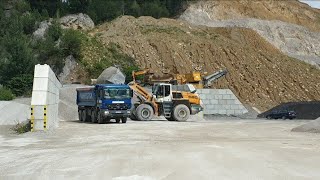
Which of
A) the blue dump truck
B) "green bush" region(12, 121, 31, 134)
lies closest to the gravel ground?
"green bush" region(12, 121, 31, 134)

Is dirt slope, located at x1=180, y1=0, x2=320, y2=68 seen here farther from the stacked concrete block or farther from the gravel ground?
the gravel ground

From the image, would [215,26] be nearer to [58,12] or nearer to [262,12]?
[262,12]

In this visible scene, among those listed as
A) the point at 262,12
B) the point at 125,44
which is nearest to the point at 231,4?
the point at 262,12

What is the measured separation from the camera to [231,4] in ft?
265

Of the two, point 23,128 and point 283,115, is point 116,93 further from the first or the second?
point 283,115

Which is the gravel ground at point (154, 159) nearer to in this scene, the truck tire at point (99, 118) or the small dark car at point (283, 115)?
the truck tire at point (99, 118)

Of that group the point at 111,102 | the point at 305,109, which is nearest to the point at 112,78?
the point at 111,102

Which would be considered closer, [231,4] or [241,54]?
[241,54]

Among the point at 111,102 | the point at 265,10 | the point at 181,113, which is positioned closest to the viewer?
the point at 111,102

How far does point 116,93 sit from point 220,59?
109ft

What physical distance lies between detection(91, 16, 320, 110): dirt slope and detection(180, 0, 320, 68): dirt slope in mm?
9040

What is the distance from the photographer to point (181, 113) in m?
33.6

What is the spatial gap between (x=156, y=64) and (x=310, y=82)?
65.7 feet

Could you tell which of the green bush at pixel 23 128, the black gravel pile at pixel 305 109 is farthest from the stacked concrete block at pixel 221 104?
the green bush at pixel 23 128
